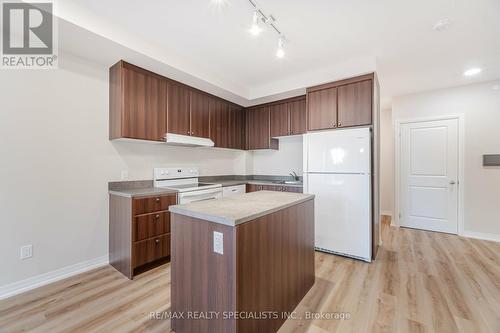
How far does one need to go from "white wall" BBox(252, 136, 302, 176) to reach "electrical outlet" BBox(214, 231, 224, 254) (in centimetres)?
304

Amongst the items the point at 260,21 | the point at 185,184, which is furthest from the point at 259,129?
the point at 260,21

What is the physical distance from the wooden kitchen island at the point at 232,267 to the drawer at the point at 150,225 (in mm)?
1041

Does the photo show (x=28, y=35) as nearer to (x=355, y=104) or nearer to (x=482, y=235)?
(x=355, y=104)

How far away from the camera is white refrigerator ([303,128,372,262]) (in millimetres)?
2785

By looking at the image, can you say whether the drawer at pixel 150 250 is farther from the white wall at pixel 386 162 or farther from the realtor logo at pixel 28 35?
the white wall at pixel 386 162

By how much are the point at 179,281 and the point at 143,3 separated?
2.32 meters

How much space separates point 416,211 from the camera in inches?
163

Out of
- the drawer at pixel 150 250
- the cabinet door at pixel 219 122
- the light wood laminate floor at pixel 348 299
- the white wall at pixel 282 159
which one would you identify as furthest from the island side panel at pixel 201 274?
the white wall at pixel 282 159

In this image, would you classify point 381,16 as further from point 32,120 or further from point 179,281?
point 32,120

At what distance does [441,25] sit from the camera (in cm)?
215

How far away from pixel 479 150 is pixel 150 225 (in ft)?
16.9

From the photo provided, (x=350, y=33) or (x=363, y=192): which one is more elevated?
(x=350, y=33)

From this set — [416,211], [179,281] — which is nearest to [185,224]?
[179,281]

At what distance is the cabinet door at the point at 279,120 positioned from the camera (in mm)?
3979
